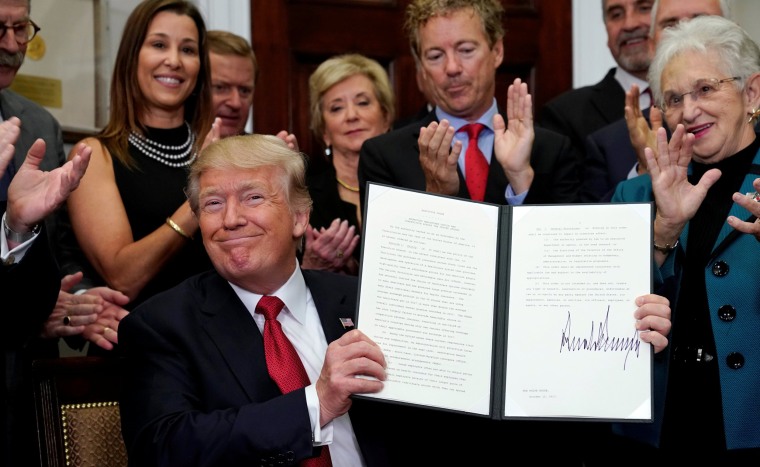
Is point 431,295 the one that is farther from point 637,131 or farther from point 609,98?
point 609,98

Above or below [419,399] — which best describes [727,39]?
above

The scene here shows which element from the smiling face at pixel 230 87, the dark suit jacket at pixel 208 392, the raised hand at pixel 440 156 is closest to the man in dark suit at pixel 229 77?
the smiling face at pixel 230 87

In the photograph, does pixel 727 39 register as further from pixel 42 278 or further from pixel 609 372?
pixel 42 278

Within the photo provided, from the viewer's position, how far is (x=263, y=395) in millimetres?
2701

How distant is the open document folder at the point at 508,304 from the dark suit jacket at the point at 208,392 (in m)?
0.27

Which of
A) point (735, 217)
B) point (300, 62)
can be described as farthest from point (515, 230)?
point (300, 62)

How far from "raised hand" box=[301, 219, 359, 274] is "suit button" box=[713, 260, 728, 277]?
1.25 meters

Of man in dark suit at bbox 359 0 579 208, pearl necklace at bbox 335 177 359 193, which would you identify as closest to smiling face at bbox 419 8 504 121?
man in dark suit at bbox 359 0 579 208

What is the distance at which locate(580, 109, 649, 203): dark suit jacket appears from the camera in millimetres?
3908

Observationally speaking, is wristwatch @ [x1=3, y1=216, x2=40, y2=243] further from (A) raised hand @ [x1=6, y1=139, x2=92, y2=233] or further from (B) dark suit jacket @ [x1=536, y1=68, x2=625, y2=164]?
(B) dark suit jacket @ [x1=536, y1=68, x2=625, y2=164]

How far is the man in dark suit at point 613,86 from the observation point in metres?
4.41

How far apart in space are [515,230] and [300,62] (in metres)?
2.45

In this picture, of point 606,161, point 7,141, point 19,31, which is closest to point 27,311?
point 7,141

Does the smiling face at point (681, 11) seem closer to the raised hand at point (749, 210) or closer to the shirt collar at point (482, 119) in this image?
the shirt collar at point (482, 119)
